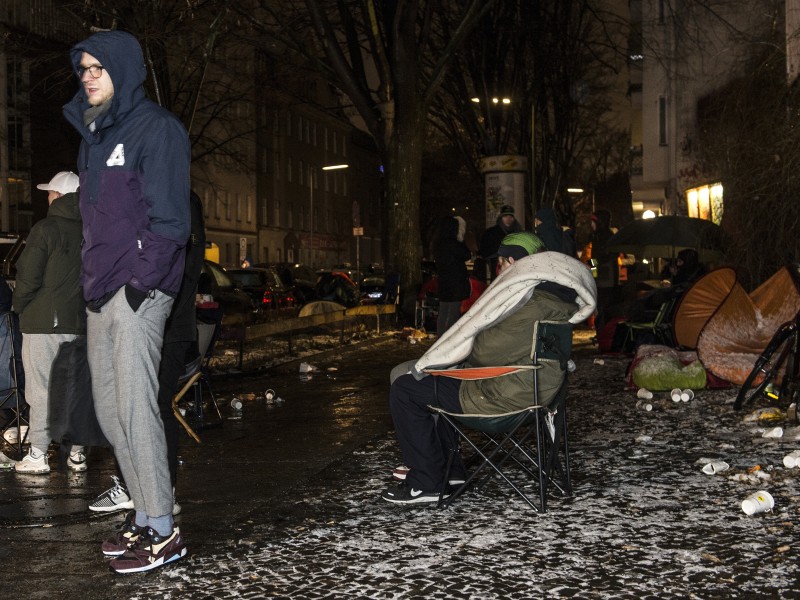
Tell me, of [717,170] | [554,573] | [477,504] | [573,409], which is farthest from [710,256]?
[554,573]

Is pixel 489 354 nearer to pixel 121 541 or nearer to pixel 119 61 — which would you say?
pixel 121 541

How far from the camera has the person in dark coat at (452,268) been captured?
1677cm

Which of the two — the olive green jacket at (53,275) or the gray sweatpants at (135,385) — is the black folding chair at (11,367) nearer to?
the olive green jacket at (53,275)

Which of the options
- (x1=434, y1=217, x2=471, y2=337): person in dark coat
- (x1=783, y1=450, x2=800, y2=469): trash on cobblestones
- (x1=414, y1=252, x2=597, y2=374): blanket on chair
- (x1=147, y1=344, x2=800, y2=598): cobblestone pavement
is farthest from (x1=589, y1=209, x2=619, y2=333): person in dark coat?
(x1=414, y1=252, x2=597, y2=374): blanket on chair

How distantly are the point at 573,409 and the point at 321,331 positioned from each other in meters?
10.1

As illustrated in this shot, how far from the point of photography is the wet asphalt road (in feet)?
15.8

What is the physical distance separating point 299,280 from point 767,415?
3429cm

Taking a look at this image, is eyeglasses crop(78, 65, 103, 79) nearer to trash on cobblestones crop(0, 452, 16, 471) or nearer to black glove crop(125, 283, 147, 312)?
black glove crop(125, 283, 147, 312)

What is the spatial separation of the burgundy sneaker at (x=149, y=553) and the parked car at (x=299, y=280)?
31.8 m

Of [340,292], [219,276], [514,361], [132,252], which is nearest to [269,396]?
[514,361]

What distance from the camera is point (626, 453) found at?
794 centimetres

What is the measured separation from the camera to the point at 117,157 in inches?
201

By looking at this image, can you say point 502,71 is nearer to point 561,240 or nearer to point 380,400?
point 561,240

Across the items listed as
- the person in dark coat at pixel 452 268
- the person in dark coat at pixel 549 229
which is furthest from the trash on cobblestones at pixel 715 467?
the person in dark coat at pixel 452 268
